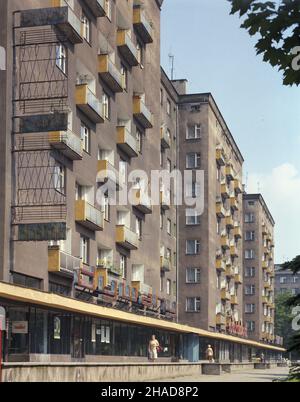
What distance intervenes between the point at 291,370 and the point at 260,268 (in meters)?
105

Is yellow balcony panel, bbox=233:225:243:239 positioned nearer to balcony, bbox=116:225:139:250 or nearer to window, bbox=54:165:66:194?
balcony, bbox=116:225:139:250

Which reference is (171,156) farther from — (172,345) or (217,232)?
(172,345)

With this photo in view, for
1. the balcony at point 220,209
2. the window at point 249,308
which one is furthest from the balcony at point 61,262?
the window at point 249,308

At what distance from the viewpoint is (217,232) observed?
3162 inches

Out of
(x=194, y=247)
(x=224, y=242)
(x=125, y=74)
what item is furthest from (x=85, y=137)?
(x=224, y=242)

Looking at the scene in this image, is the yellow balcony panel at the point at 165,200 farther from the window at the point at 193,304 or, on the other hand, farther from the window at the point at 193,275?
the window at the point at 193,304

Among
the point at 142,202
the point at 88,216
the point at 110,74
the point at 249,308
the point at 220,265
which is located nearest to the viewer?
the point at 88,216

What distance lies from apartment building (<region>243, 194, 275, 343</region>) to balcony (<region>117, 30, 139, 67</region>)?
64243 millimetres

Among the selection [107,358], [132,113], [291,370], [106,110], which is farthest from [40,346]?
[291,370]

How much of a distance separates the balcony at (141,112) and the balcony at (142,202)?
4746mm

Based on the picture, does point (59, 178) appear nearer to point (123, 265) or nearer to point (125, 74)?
point (123, 265)

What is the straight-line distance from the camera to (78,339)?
120 feet

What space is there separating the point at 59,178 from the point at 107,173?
22.3 feet
